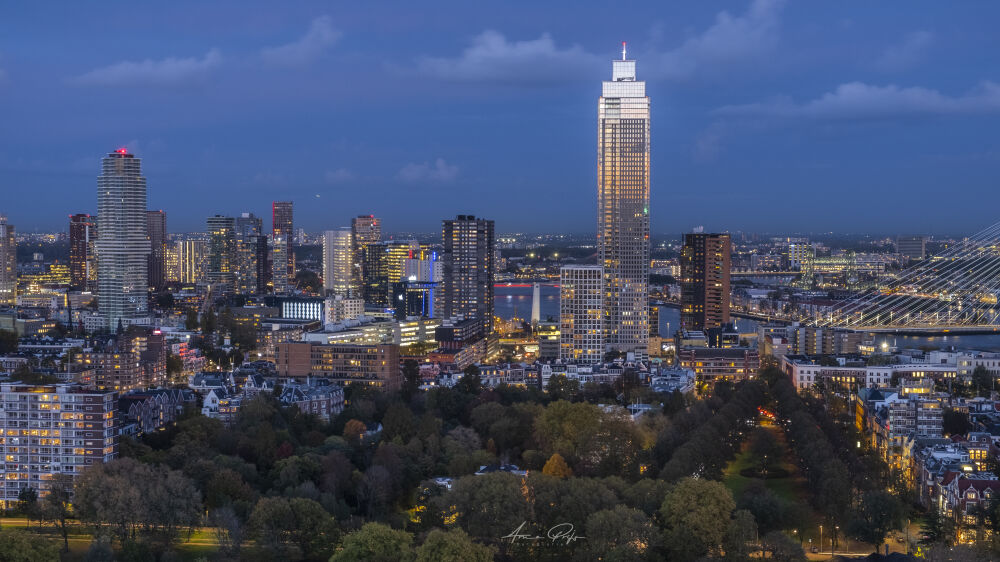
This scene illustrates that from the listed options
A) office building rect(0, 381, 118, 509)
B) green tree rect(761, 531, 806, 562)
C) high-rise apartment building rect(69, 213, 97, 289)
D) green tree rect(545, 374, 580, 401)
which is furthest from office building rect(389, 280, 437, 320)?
green tree rect(761, 531, 806, 562)

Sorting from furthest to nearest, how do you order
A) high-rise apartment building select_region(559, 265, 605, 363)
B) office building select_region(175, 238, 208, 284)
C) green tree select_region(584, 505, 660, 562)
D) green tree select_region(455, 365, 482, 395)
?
office building select_region(175, 238, 208, 284)
high-rise apartment building select_region(559, 265, 605, 363)
green tree select_region(455, 365, 482, 395)
green tree select_region(584, 505, 660, 562)

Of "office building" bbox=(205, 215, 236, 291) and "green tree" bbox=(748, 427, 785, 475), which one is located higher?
"office building" bbox=(205, 215, 236, 291)

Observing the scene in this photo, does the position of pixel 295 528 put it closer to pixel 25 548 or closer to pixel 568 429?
pixel 25 548

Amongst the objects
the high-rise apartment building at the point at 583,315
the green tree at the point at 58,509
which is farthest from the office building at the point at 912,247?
the green tree at the point at 58,509

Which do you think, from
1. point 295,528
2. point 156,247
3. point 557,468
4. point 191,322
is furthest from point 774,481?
point 156,247

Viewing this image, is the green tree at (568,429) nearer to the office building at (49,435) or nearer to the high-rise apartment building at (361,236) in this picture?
the office building at (49,435)

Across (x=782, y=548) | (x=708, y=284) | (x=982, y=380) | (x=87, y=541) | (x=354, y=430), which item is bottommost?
(x=87, y=541)

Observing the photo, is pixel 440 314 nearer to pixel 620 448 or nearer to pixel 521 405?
pixel 521 405

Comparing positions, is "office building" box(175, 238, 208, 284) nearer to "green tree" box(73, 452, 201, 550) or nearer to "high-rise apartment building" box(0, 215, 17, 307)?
"high-rise apartment building" box(0, 215, 17, 307)
